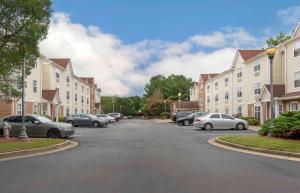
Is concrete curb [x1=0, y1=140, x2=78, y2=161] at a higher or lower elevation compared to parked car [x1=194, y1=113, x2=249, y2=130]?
lower

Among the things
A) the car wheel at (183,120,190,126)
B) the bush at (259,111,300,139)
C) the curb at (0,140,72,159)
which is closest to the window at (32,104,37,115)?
the car wheel at (183,120,190,126)

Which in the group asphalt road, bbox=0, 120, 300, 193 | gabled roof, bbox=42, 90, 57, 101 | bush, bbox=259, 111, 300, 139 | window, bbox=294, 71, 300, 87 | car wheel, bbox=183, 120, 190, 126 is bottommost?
car wheel, bbox=183, 120, 190, 126

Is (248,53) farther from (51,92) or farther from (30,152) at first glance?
(30,152)

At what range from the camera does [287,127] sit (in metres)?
23.1

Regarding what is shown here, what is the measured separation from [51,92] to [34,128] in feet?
105

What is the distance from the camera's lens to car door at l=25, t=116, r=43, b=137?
88.8ft

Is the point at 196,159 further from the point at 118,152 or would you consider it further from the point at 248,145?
the point at 248,145

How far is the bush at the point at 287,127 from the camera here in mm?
22711

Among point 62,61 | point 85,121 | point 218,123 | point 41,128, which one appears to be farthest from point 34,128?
point 62,61

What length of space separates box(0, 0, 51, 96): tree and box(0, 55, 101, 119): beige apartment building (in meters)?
16.8

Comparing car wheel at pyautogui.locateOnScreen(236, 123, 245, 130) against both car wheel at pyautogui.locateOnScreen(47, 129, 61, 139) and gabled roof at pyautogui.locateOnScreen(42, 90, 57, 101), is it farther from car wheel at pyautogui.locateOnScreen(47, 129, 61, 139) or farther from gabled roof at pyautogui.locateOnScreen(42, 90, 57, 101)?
gabled roof at pyautogui.locateOnScreen(42, 90, 57, 101)

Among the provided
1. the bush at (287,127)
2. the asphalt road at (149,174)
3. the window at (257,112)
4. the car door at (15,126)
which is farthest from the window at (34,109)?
the asphalt road at (149,174)

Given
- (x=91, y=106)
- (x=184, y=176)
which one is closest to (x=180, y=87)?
(x=91, y=106)

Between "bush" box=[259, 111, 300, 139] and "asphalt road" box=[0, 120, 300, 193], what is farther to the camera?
"bush" box=[259, 111, 300, 139]
